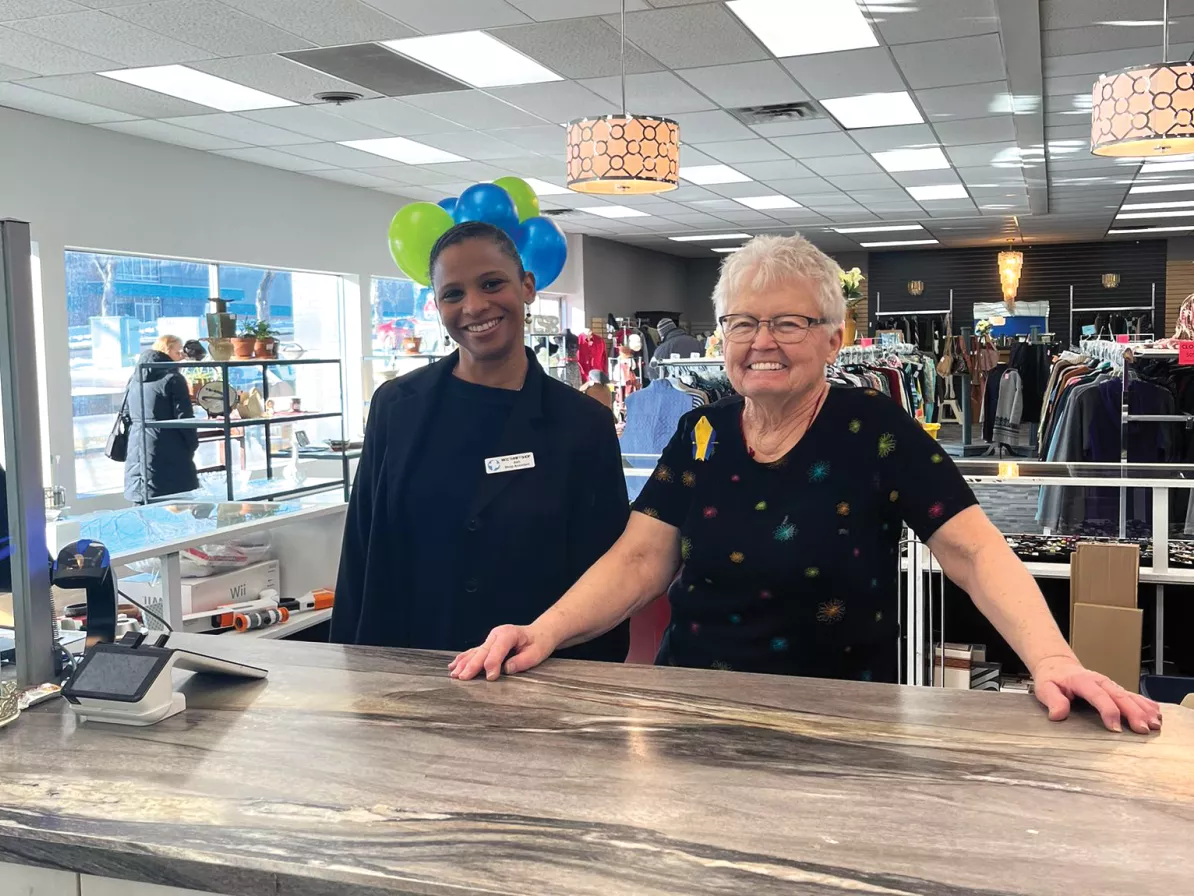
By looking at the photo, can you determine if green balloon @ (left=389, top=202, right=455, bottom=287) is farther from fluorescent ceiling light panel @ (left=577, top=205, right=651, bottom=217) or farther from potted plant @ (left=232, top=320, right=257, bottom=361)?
fluorescent ceiling light panel @ (left=577, top=205, right=651, bottom=217)

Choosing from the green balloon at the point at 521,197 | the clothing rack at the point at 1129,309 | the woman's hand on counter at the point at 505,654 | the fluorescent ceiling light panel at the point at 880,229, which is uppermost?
the fluorescent ceiling light panel at the point at 880,229

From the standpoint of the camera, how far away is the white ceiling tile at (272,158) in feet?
27.2

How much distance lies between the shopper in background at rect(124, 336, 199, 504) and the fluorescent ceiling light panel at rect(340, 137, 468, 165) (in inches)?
92.8

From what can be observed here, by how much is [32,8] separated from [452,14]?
1.87 m

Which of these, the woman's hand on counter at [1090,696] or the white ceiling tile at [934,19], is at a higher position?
the white ceiling tile at [934,19]

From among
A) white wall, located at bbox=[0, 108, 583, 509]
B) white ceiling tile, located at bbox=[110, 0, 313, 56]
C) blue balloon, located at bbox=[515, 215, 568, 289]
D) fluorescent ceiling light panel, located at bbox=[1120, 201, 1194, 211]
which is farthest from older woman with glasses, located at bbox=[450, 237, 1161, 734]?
fluorescent ceiling light panel, located at bbox=[1120, 201, 1194, 211]

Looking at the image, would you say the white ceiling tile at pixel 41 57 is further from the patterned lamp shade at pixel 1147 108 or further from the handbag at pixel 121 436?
the patterned lamp shade at pixel 1147 108

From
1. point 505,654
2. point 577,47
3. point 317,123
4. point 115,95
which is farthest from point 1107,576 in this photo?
point 317,123

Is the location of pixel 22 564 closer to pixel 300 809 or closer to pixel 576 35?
pixel 300 809

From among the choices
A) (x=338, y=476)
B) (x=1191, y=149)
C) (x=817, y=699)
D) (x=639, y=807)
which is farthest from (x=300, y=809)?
(x=338, y=476)

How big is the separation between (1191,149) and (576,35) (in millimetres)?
2833

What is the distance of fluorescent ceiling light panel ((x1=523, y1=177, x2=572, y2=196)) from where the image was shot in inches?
393

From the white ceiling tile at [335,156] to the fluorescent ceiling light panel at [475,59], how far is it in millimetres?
2324

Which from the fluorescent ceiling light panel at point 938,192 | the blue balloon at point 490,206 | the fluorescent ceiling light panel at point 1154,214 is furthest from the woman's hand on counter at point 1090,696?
the fluorescent ceiling light panel at point 1154,214
